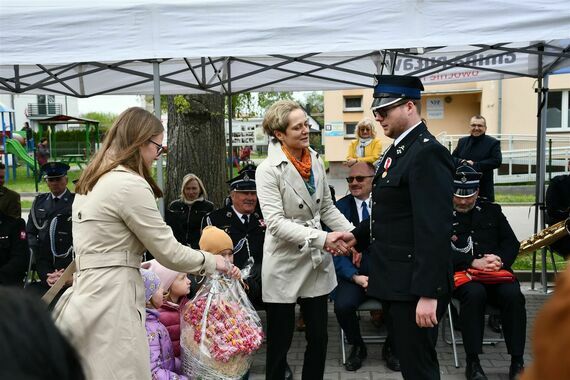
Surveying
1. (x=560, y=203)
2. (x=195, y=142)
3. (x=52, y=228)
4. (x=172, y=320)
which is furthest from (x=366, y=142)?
(x=172, y=320)

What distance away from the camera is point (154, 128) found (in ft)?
9.95

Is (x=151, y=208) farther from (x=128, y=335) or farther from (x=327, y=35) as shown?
(x=327, y=35)

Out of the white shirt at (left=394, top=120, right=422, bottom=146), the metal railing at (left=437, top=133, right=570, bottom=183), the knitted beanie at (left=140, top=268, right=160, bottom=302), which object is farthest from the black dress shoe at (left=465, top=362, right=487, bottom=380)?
the metal railing at (left=437, top=133, right=570, bottom=183)

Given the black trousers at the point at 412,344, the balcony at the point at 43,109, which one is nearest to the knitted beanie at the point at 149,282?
the black trousers at the point at 412,344

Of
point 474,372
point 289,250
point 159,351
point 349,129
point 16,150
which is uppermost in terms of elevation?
point 349,129

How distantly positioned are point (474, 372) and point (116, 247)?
9.83 ft

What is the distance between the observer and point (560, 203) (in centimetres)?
623

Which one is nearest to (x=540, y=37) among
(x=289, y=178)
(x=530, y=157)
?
(x=289, y=178)

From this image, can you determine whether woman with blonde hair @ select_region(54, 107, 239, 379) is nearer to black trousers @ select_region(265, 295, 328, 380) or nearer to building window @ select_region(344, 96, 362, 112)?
black trousers @ select_region(265, 295, 328, 380)

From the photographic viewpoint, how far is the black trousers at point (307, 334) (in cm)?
393

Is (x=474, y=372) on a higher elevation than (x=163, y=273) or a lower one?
lower

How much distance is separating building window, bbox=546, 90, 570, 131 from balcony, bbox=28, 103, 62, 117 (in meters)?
44.3

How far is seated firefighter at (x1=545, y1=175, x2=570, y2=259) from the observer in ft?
20.3

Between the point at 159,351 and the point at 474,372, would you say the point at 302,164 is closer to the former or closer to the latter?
the point at 159,351
